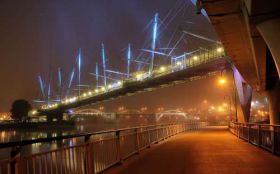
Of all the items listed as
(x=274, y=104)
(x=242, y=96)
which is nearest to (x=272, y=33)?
(x=274, y=104)

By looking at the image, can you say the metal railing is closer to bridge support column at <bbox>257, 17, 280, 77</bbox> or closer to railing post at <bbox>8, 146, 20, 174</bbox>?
railing post at <bbox>8, 146, 20, 174</bbox>

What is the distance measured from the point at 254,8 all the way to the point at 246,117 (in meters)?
36.4

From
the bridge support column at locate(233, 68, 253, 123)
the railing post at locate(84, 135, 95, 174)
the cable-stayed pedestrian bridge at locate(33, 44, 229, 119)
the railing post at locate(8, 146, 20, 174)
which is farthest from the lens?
the cable-stayed pedestrian bridge at locate(33, 44, 229, 119)

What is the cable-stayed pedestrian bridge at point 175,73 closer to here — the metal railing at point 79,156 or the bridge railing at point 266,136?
the bridge railing at point 266,136

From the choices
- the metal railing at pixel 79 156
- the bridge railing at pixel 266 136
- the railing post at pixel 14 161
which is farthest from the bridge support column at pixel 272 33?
the railing post at pixel 14 161

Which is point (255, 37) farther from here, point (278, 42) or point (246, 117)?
point (246, 117)

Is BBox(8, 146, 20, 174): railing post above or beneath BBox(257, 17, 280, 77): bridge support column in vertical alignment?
beneath

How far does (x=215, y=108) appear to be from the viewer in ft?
529

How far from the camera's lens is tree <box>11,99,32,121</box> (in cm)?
15275

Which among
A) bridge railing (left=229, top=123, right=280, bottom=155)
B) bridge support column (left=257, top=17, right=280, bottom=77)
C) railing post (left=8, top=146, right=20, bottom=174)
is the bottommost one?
bridge railing (left=229, top=123, right=280, bottom=155)

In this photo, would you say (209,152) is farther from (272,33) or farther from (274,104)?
(274,104)

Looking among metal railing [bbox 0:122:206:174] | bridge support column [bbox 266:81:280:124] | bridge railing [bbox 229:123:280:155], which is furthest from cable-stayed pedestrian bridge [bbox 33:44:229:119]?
metal railing [bbox 0:122:206:174]

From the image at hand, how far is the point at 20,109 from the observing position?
506ft

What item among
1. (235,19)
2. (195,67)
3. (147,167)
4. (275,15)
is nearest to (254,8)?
(275,15)
